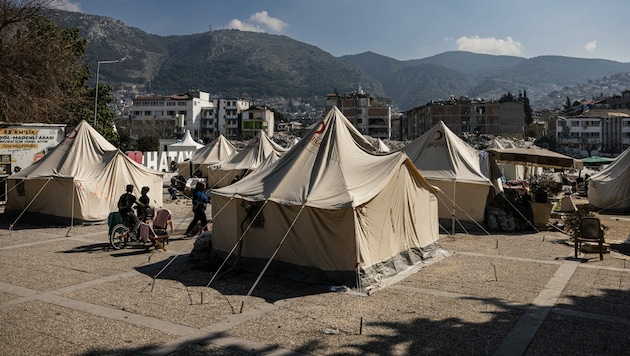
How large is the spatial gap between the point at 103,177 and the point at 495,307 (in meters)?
13.8

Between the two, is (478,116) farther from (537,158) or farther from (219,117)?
(537,158)

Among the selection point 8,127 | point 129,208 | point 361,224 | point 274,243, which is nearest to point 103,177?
point 129,208

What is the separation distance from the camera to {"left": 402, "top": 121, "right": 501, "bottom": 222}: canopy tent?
1597cm

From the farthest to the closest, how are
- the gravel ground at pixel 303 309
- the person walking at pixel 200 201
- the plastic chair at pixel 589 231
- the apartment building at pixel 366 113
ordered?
1. the apartment building at pixel 366 113
2. the person walking at pixel 200 201
3. the plastic chair at pixel 589 231
4. the gravel ground at pixel 303 309

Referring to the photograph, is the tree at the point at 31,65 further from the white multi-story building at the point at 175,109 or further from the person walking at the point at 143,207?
the white multi-story building at the point at 175,109

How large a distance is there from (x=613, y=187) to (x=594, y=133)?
268 ft

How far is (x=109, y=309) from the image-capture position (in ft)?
24.8

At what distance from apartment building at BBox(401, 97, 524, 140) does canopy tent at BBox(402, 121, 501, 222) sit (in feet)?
276

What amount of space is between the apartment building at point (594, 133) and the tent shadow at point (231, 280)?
88827 mm

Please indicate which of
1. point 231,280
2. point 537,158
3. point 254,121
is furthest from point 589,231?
point 254,121

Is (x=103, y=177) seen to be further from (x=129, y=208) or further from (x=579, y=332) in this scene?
(x=579, y=332)

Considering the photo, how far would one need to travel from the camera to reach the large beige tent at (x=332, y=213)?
895 cm

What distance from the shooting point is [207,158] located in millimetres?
33406

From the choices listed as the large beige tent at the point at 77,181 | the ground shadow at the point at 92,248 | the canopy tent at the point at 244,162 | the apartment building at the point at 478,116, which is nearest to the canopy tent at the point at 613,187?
the canopy tent at the point at 244,162
